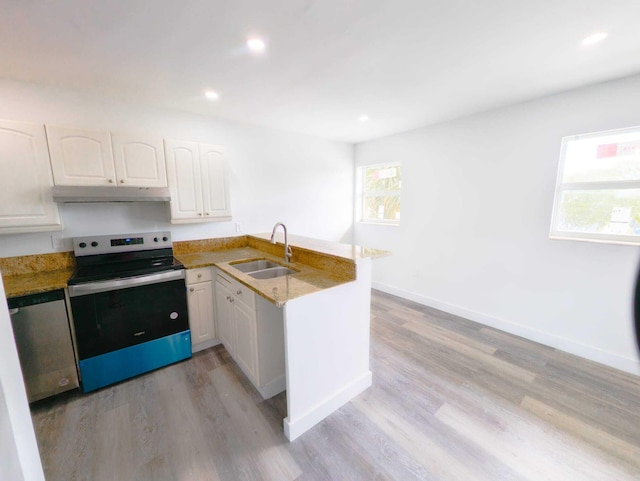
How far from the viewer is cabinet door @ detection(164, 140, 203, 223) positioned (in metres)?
2.58

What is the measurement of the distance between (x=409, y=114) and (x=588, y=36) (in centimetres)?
157

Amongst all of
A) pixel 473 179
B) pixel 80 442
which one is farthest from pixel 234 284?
pixel 473 179

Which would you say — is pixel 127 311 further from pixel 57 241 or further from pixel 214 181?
pixel 214 181

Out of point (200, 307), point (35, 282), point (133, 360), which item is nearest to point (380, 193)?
point (200, 307)

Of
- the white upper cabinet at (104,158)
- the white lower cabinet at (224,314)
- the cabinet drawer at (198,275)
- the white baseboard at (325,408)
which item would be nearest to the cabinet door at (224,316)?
the white lower cabinet at (224,314)

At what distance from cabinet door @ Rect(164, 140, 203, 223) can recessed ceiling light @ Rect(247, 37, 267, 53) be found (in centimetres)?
129

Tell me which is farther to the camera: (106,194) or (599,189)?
(599,189)

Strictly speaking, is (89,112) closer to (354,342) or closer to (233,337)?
(233,337)

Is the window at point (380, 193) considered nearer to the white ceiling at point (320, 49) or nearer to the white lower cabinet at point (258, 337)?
the white ceiling at point (320, 49)

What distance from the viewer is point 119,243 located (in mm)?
2539

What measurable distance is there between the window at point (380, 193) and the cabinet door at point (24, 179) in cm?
386

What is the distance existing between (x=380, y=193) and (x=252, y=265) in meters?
2.57

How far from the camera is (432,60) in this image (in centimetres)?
190

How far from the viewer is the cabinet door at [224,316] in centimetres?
236
